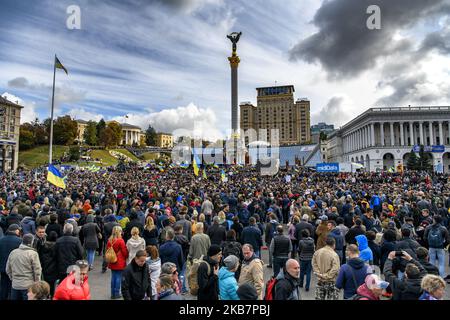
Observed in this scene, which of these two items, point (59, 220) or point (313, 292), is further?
point (59, 220)

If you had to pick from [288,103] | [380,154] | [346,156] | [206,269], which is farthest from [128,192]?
[288,103]

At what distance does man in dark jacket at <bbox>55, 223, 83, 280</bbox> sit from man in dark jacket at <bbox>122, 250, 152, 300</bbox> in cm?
210

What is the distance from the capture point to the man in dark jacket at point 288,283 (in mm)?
4434

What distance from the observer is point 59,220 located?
10125 mm

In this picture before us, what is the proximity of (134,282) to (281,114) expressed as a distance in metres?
180

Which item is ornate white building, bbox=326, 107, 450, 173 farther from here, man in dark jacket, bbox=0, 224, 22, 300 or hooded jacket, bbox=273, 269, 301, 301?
man in dark jacket, bbox=0, 224, 22, 300

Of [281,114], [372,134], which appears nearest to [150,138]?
[281,114]

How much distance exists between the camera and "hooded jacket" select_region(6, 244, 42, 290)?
587 centimetres

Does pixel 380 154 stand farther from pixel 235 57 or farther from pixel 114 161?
pixel 114 161

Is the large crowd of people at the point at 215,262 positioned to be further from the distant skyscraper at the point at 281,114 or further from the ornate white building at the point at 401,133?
the distant skyscraper at the point at 281,114

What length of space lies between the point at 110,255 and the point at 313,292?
16.4 feet

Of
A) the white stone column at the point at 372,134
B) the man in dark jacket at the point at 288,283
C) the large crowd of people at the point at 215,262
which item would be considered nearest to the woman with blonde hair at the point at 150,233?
the large crowd of people at the point at 215,262

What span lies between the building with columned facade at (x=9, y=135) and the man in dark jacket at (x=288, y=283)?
268ft

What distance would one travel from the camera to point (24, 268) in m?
5.86
